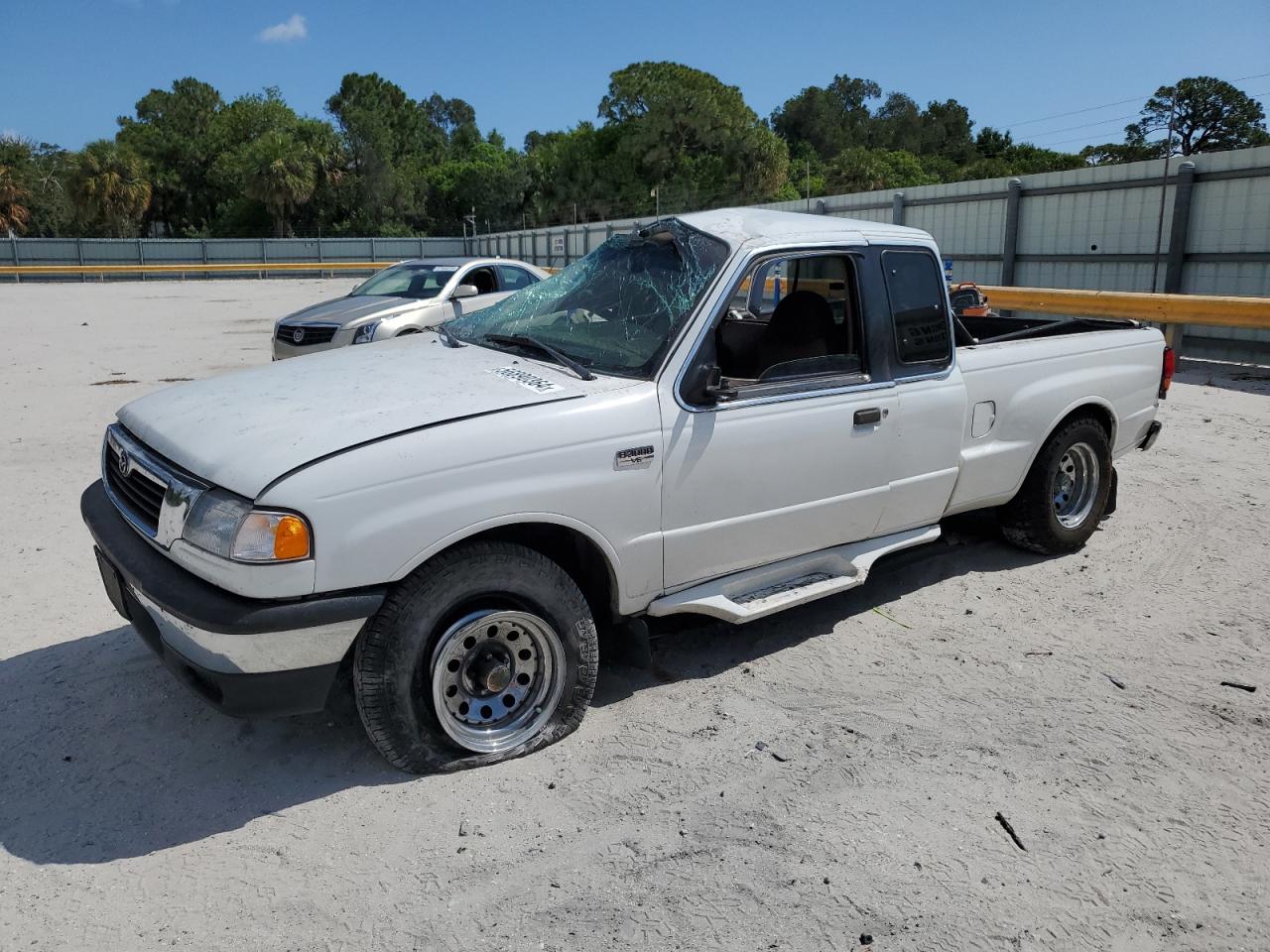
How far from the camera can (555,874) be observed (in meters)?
2.87

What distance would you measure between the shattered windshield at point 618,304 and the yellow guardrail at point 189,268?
125 ft

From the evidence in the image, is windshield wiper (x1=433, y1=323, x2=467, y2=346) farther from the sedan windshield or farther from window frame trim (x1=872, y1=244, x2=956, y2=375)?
the sedan windshield

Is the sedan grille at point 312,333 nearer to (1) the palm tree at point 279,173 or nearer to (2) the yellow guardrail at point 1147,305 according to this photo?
(2) the yellow guardrail at point 1147,305

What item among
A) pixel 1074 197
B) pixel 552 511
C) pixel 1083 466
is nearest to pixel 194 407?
pixel 552 511

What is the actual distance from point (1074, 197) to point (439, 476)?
56.9 ft

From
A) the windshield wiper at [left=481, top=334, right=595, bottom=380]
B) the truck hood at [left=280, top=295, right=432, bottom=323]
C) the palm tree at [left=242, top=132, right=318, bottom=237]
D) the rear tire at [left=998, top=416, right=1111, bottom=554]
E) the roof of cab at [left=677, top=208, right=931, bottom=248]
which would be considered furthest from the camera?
the palm tree at [left=242, top=132, right=318, bottom=237]

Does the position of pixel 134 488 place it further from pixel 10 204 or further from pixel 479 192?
pixel 479 192

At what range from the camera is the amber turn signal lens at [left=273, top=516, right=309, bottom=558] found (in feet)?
9.50

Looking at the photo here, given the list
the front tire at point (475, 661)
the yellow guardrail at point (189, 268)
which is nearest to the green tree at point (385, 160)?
the yellow guardrail at point (189, 268)

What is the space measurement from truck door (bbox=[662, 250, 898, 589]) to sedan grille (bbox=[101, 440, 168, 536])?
1779 millimetres

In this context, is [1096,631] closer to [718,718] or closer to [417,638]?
[718,718]

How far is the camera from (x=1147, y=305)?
13.0 meters

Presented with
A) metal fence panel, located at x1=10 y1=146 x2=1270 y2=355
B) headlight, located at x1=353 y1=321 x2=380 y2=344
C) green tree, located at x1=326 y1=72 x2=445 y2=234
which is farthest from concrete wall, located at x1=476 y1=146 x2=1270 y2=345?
green tree, located at x1=326 y1=72 x2=445 y2=234

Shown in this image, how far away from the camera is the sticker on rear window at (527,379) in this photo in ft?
11.5
